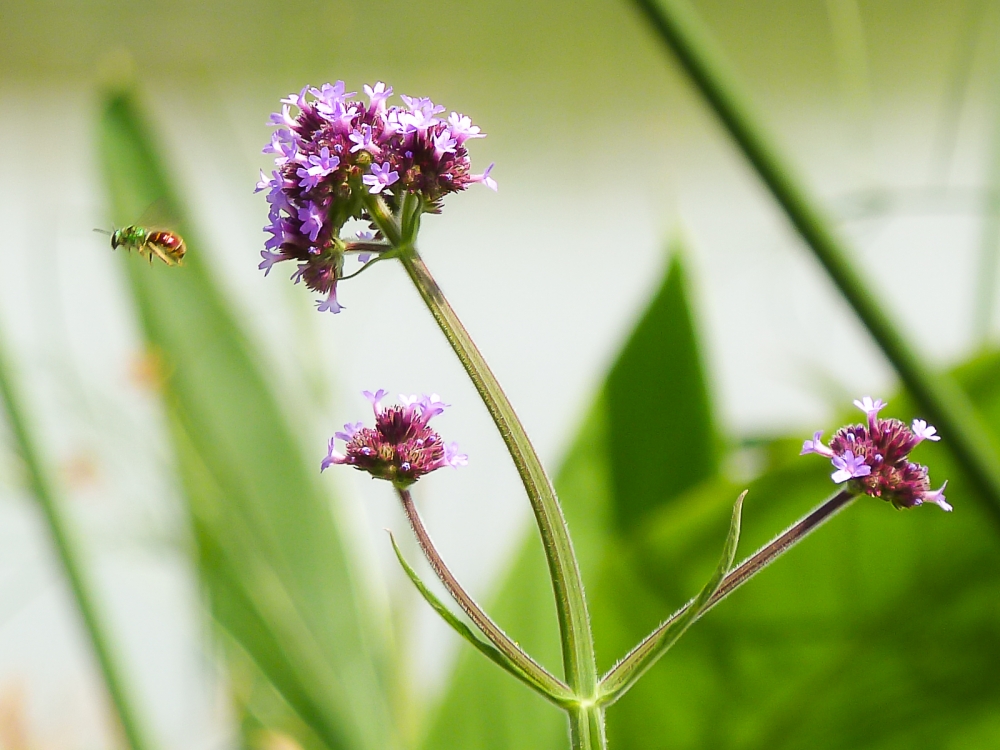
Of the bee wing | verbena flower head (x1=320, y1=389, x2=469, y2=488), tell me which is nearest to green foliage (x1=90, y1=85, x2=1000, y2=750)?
verbena flower head (x1=320, y1=389, x2=469, y2=488)

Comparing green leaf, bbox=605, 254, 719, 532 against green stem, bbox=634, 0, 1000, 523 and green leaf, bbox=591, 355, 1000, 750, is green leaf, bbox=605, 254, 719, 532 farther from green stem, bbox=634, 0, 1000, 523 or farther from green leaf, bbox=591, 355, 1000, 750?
green stem, bbox=634, 0, 1000, 523

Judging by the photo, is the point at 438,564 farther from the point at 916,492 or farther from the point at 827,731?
the point at 827,731

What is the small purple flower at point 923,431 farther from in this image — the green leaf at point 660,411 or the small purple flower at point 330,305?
the green leaf at point 660,411

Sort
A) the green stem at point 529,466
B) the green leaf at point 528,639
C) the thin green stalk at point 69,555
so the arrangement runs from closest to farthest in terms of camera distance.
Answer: the green stem at point 529,466, the thin green stalk at point 69,555, the green leaf at point 528,639

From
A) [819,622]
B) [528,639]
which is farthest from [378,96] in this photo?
[528,639]

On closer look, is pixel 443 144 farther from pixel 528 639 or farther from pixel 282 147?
pixel 528 639

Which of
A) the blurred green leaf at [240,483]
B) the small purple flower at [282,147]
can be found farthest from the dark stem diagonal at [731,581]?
the blurred green leaf at [240,483]
